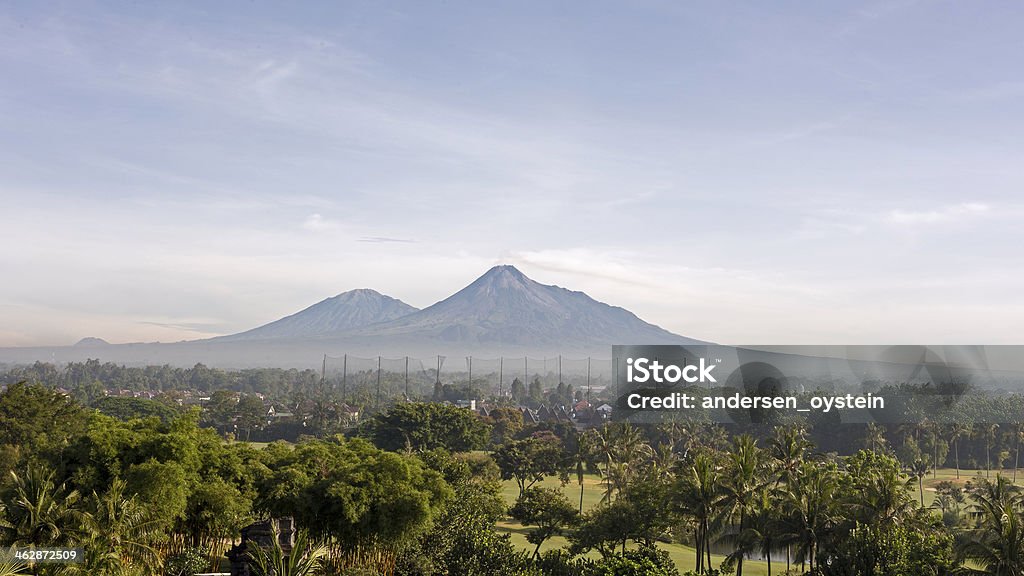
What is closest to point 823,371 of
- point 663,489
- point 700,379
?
point 700,379

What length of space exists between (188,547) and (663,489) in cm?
2274

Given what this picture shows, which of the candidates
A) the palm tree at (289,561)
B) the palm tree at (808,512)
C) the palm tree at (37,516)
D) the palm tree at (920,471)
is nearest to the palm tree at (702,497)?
the palm tree at (808,512)

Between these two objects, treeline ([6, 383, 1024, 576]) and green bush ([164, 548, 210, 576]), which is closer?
treeline ([6, 383, 1024, 576])

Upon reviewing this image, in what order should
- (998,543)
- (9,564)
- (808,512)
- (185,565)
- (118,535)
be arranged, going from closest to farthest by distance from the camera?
(9,564), (118,535), (998,543), (185,565), (808,512)

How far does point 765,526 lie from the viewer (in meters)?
38.2

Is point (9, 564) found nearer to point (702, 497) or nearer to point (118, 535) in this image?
point (118, 535)

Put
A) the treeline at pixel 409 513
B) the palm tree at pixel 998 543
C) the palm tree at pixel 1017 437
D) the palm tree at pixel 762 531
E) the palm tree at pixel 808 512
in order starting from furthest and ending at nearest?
1. the palm tree at pixel 1017 437
2. the palm tree at pixel 762 531
3. the palm tree at pixel 808 512
4. the treeline at pixel 409 513
5. the palm tree at pixel 998 543

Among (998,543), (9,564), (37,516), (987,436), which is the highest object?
(37,516)

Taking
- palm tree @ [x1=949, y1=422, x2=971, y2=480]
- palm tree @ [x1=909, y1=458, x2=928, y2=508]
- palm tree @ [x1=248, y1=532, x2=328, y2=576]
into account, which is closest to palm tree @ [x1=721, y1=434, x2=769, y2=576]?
palm tree @ [x1=248, y1=532, x2=328, y2=576]

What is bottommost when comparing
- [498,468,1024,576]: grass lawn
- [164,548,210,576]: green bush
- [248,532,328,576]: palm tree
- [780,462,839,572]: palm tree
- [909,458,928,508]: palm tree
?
[498,468,1024,576]: grass lawn

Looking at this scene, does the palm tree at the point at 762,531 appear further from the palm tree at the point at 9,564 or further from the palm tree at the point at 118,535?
the palm tree at the point at 9,564

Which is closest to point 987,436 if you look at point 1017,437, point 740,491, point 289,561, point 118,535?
point 1017,437

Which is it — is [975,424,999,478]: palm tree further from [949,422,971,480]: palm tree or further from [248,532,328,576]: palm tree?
[248,532,328,576]: palm tree

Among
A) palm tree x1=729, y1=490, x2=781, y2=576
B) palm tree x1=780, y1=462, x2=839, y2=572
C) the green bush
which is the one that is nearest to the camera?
the green bush
